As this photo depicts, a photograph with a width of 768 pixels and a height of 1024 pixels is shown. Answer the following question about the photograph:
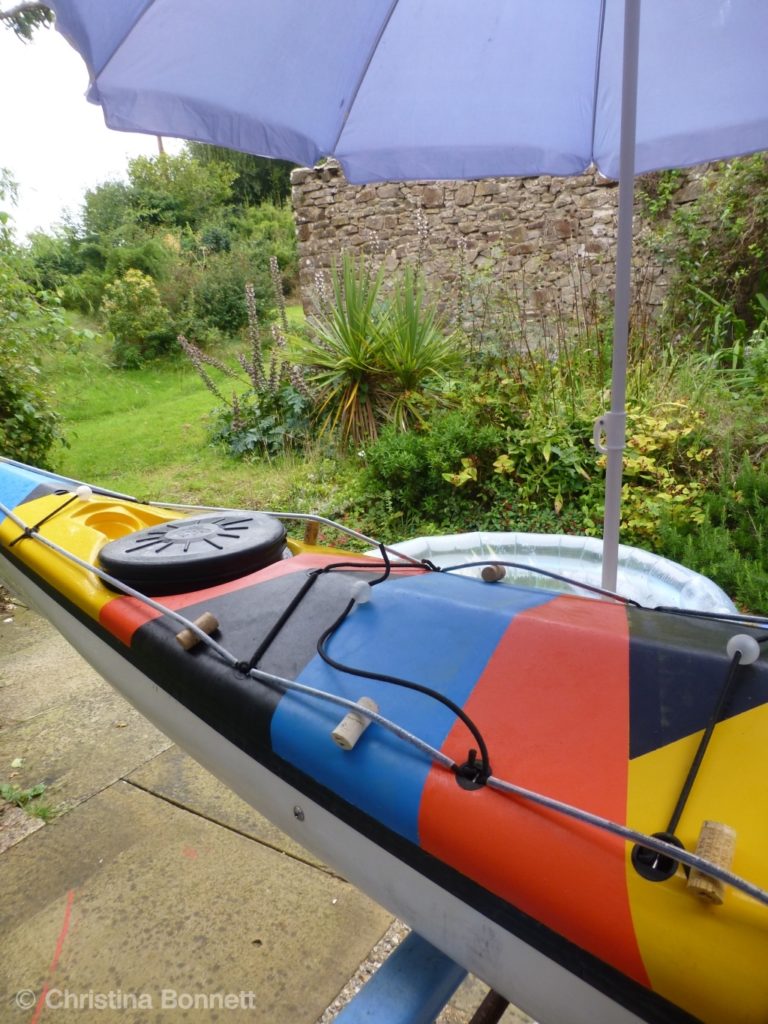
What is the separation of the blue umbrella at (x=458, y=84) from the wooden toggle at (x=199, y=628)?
1137 millimetres

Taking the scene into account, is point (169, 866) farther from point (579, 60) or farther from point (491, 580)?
point (579, 60)

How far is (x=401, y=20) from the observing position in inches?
70.2

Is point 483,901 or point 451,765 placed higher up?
point 451,765

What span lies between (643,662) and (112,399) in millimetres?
8787

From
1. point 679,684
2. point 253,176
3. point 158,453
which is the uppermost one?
point 253,176

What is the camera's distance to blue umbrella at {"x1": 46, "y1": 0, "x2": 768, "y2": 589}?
160 cm

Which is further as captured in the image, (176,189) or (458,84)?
(176,189)

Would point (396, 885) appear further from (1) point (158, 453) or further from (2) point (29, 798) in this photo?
(1) point (158, 453)

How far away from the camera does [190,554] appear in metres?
1.40

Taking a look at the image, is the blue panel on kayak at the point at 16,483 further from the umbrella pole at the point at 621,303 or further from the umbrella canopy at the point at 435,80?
the umbrella pole at the point at 621,303

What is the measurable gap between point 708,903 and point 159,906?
1.34 m

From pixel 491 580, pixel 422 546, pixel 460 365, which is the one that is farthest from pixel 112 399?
pixel 491 580

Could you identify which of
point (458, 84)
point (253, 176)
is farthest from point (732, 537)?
point (253, 176)

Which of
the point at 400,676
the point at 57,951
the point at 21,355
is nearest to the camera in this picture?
the point at 400,676
